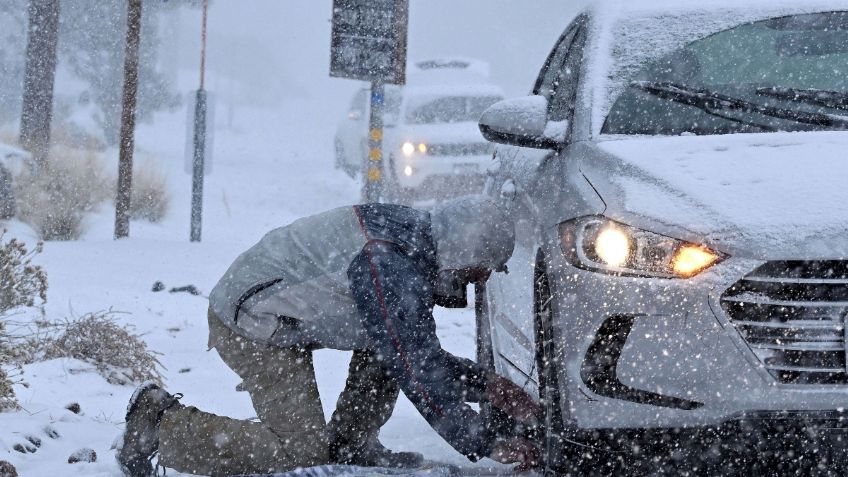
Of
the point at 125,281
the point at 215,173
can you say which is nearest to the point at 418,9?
the point at 215,173

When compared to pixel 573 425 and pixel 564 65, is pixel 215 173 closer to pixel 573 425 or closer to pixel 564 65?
Answer: pixel 564 65

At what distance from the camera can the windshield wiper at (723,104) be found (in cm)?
325

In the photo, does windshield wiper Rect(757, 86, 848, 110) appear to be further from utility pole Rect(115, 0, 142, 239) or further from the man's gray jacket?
utility pole Rect(115, 0, 142, 239)

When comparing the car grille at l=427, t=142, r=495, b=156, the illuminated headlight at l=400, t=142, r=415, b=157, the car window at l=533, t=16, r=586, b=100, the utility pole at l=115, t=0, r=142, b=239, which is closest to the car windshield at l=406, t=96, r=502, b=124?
the illuminated headlight at l=400, t=142, r=415, b=157

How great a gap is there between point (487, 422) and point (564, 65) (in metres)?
1.65

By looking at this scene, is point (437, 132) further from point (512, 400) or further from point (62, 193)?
point (512, 400)

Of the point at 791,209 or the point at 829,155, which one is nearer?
the point at 791,209

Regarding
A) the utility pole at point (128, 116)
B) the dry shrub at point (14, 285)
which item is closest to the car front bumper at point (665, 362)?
the dry shrub at point (14, 285)

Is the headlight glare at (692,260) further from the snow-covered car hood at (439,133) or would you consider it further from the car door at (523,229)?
the snow-covered car hood at (439,133)

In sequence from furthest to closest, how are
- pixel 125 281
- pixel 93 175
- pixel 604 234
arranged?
pixel 93 175 < pixel 125 281 < pixel 604 234

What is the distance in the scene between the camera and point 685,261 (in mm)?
2660

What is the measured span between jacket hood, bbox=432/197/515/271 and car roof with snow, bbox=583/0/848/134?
0.45m

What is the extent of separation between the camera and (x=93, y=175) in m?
13.8

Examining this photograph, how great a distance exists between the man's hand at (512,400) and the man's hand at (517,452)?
101mm
